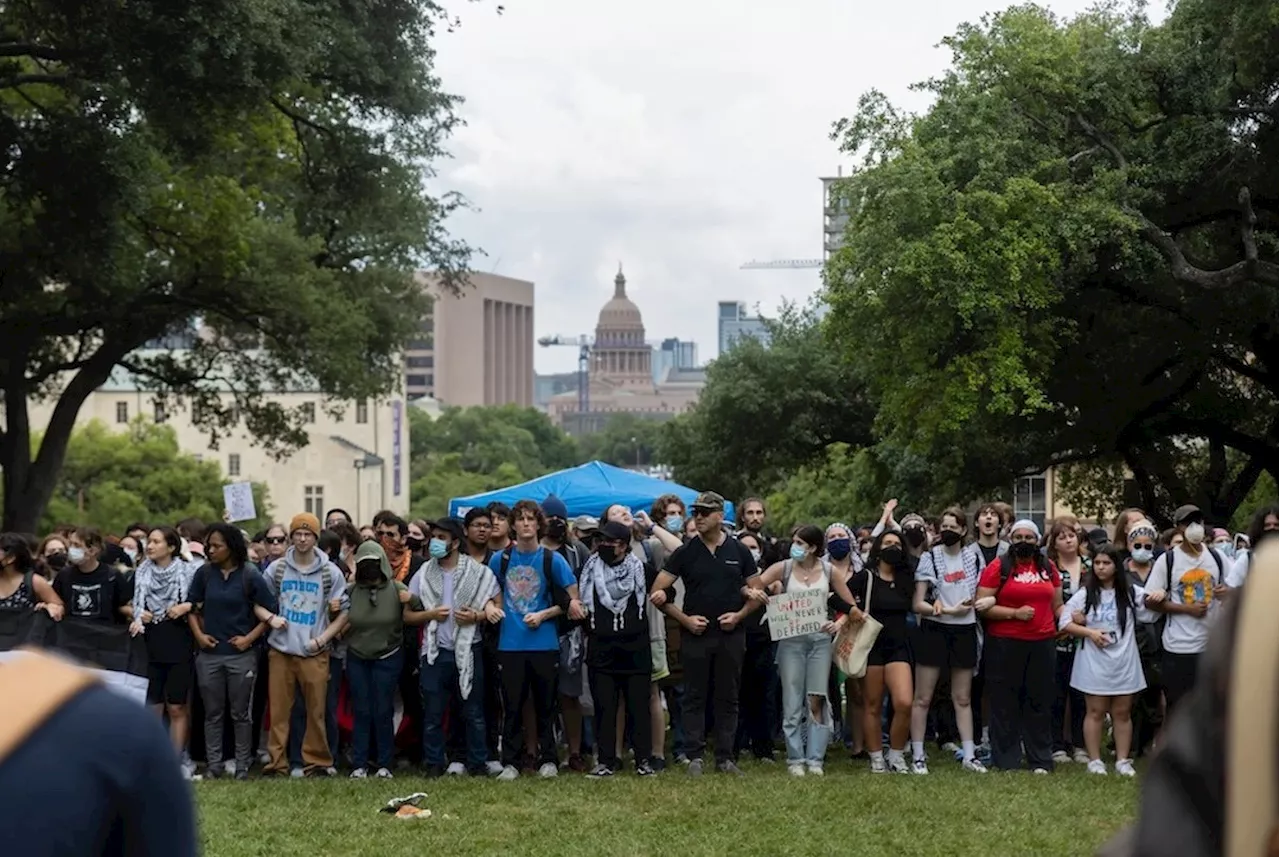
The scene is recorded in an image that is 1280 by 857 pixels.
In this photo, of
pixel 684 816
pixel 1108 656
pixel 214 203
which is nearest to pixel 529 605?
pixel 684 816

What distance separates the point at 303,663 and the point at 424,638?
1.01 m

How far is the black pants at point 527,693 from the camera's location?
15008 millimetres

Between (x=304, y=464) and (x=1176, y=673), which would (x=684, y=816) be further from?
(x=304, y=464)

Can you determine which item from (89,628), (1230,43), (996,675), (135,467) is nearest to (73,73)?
(89,628)

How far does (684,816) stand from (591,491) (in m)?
10.4

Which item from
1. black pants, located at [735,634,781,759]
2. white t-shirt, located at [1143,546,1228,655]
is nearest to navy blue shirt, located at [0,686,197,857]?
white t-shirt, located at [1143,546,1228,655]

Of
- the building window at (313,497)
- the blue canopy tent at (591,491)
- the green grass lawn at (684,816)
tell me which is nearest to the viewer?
the green grass lawn at (684,816)

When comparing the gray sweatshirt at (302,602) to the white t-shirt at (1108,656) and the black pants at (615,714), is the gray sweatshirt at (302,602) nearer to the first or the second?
the black pants at (615,714)

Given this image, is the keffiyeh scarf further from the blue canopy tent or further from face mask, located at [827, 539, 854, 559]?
the blue canopy tent

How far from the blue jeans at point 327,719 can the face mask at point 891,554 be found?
4.44 m

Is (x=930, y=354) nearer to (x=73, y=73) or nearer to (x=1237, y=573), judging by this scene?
(x=73, y=73)

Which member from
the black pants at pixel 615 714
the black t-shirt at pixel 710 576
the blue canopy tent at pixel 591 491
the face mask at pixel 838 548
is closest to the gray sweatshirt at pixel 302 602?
the black pants at pixel 615 714

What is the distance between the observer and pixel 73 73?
24.2 metres

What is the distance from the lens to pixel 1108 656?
15.2m
